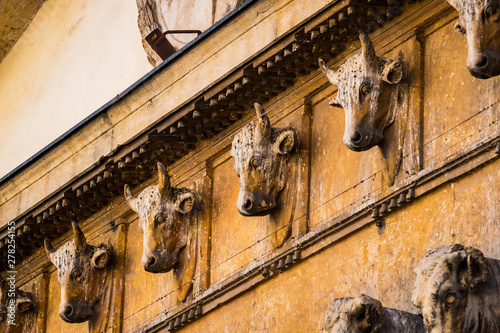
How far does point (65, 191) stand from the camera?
689 inches

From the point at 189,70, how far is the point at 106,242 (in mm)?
1842

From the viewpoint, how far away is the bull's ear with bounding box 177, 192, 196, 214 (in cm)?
1623

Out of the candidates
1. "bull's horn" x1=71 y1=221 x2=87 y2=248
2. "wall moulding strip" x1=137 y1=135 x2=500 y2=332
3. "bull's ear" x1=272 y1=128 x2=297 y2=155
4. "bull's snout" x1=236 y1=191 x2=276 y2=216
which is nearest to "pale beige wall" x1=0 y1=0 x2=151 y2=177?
"bull's horn" x1=71 y1=221 x2=87 y2=248

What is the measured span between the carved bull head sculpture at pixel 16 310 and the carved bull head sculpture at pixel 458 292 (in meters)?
6.38

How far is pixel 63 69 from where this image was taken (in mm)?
20719

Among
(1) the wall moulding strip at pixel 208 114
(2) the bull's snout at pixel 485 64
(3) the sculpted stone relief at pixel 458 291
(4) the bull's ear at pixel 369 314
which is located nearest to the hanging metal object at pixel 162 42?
(1) the wall moulding strip at pixel 208 114

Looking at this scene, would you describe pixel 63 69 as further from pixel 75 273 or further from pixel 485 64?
pixel 485 64

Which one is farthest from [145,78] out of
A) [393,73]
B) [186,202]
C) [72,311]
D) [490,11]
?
[490,11]

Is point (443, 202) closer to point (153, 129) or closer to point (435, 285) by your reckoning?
point (435, 285)

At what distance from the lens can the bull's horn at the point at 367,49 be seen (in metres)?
14.2

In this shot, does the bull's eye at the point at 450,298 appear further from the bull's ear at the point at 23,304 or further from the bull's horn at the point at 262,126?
the bull's ear at the point at 23,304

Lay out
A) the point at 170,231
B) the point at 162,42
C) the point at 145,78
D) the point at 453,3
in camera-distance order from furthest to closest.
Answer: the point at 162,42 → the point at 145,78 → the point at 170,231 → the point at 453,3

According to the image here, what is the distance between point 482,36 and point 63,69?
26.9 ft

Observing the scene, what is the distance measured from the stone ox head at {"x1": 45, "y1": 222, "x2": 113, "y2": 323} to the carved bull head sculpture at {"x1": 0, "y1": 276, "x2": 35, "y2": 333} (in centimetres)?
103
